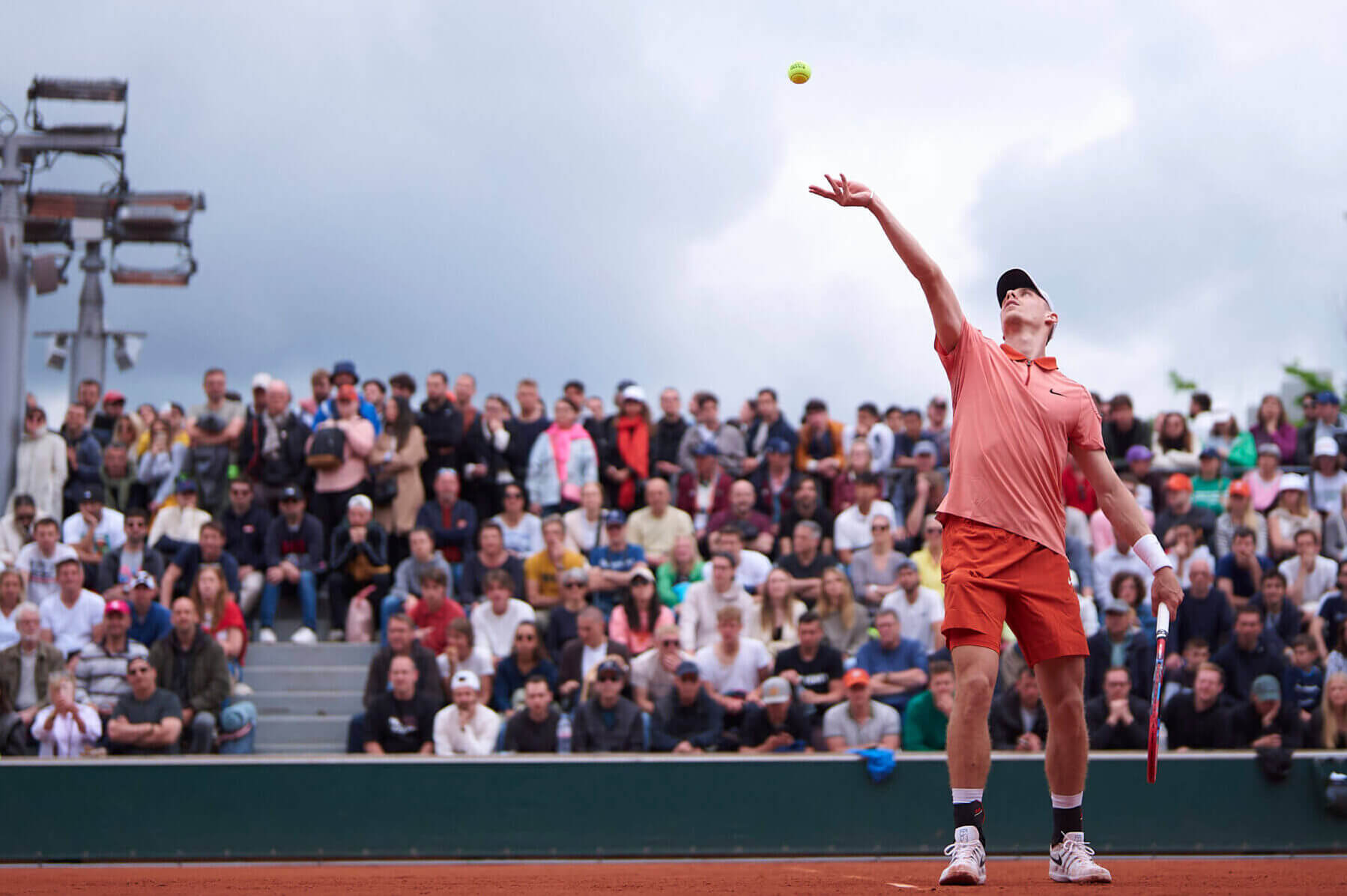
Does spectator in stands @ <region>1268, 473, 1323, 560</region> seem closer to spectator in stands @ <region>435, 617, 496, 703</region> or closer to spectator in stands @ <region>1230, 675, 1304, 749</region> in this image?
spectator in stands @ <region>1230, 675, 1304, 749</region>

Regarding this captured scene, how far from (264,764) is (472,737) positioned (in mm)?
1707

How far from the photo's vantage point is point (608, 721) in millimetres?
→ 11117

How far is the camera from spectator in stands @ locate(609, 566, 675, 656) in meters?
12.5

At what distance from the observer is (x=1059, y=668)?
577cm

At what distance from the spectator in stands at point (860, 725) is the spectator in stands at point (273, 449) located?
6.17 m

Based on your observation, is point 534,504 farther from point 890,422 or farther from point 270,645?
point 890,422

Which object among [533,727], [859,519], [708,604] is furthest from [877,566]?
[533,727]

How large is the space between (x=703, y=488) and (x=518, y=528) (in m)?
2.01

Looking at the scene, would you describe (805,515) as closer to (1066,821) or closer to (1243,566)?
(1243,566)

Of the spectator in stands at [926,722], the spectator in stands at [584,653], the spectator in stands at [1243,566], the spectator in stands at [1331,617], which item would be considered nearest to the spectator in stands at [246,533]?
the spectator in stands at [584,653]

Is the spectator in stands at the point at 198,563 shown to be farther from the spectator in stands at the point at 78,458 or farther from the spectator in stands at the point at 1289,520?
the spectator in stands at the point at 1289,520

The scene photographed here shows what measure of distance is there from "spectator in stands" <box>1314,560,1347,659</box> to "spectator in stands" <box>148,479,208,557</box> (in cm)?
1006

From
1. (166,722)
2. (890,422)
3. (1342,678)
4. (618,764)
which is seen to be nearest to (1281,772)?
(1342,678)

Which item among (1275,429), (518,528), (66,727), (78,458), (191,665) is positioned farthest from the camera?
(1275,429)
